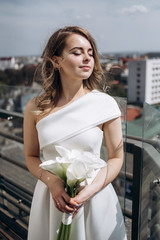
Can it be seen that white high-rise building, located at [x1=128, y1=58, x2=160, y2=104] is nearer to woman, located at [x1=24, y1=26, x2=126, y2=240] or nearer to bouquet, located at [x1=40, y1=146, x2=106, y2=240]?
woman, located at [x1=24, y1=26, x2=126, y2=240]

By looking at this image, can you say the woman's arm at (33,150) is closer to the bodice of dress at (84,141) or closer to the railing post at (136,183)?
the bodice of dress at (84,141)

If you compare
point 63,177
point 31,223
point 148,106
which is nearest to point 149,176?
point 148,106

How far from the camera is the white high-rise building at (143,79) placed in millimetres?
66625

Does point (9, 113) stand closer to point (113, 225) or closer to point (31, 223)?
point (31, 223)

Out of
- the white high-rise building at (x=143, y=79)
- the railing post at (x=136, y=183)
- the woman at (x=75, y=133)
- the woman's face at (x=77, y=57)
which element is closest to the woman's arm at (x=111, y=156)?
the woman at (x=75, y=133)

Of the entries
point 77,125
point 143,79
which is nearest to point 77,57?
point 77,125

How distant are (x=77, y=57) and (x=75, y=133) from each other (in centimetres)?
32

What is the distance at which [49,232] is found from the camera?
4.37 feet

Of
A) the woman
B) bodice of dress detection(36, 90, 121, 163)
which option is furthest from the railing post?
bodice of dress detection(36, 90, 121, 163)

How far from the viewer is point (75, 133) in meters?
1.20

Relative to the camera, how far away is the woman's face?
1219mm

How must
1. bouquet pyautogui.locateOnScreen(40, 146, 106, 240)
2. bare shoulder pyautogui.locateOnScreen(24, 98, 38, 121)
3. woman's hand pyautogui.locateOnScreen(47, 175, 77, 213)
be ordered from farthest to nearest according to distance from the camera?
bare shoulder pyautogui.locateOnScreen(24, 98, 38, 121) → woman's hand pyautogui.locateOnScreen(47, 175, 77, 213) → bouquet pyautogui.locateOnScreen(40, 146, 106, 240)

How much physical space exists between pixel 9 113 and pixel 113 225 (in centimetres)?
140

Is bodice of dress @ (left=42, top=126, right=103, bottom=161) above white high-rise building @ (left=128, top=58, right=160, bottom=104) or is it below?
above
